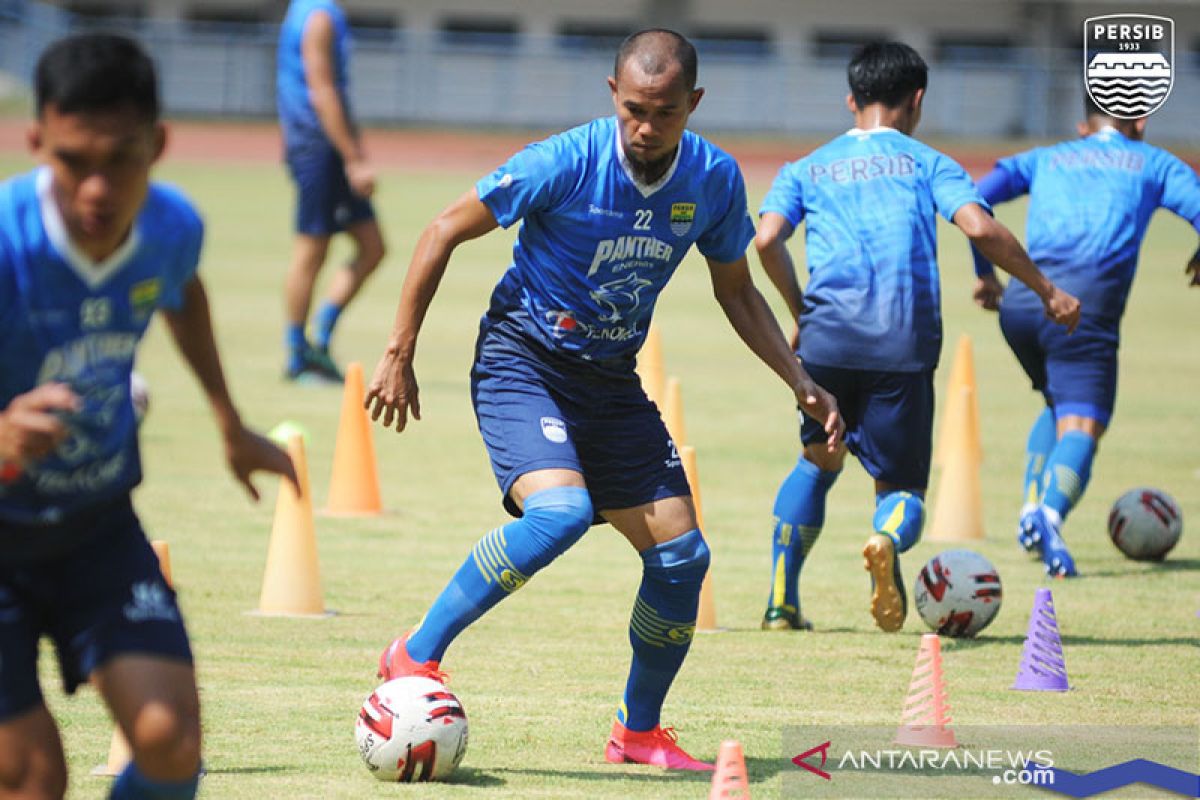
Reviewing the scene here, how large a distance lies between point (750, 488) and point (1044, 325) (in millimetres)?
2729

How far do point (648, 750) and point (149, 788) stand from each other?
7.08 feet

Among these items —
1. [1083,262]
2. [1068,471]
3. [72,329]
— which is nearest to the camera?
[72,329]

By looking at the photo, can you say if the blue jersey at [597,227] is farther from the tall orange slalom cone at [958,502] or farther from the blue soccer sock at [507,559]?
the tall orange slalom cone at [958,502]

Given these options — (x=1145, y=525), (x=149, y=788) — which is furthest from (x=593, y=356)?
(x=1145, y=525)

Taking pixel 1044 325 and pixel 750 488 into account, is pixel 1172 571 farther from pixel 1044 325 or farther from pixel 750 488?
pixel 750 488

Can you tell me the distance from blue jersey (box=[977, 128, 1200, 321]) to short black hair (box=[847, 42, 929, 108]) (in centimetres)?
154

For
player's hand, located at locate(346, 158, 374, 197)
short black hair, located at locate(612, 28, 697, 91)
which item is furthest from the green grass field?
short black hair, located at locate(612, 28, 697, 91)

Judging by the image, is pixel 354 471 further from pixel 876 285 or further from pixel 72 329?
pixel 72 329

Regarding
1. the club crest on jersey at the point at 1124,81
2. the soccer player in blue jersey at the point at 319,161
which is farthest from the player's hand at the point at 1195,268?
the soccer player in blue jersey at the point at 319,161

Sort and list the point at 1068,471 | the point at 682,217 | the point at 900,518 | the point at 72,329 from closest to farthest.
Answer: the point at 72,329
the point at 682,217
the point at 900,518
the point at 1068,471

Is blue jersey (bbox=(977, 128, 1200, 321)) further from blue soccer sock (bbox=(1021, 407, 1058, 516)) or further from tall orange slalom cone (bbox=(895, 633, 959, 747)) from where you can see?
tall orange slalom cone (bbox=(895, 633, 959, 747))

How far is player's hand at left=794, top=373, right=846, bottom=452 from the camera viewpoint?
254 inches

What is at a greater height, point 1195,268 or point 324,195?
point 1195,268

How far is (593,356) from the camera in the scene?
6.13 metres
